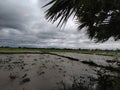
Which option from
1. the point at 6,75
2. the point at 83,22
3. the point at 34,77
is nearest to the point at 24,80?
the point at 34,77

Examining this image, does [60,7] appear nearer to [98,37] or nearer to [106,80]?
[106,80]

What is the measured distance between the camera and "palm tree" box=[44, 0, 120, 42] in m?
4.93

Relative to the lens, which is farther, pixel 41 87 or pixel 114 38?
pixel 114 38

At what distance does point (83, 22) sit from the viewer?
23.6 ft

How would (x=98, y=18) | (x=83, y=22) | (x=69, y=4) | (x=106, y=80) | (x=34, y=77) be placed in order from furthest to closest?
(x=34, y=77)
(x=83, y=22)
(x=98, y=18)
(x=106, y=80)
(x=69, y=4)

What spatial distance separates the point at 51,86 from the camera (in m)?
6.55

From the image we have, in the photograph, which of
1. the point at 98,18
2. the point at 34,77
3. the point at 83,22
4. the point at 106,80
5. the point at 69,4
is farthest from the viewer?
the point at 34,77

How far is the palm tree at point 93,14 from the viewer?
4930 millimetres

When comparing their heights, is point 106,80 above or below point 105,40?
below

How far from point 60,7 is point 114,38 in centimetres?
282

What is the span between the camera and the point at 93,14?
20.4ft

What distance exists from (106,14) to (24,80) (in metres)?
3.06

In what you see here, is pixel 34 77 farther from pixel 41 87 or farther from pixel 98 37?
pixel 98 37

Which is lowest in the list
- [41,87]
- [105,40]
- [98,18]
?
[41,87]
